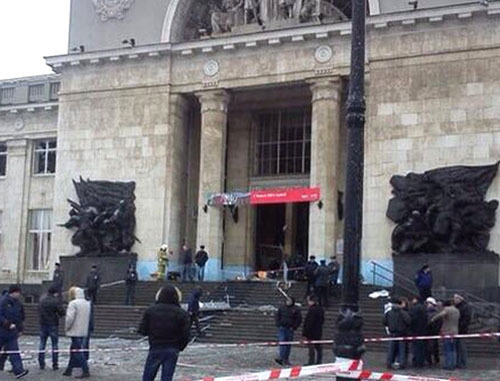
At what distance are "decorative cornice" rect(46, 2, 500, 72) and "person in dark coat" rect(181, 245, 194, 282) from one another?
7554mm

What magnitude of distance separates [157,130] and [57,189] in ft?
17.0

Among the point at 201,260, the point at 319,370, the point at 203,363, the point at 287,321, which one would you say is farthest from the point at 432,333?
the point at 201,260

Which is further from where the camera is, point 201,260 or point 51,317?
point 201,260

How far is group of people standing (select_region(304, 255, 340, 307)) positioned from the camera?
25.6 m

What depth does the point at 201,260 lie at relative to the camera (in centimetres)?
3186

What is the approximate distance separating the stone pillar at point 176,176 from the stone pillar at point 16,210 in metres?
9.78

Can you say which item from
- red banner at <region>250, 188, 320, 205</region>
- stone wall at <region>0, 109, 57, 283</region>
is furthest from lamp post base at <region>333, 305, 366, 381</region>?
stone wall at <region>0, 109, 57, 283</region>

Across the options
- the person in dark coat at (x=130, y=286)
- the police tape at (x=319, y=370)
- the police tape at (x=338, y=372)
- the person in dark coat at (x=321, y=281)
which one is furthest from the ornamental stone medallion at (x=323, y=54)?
the police tape at (x=319, y=370)

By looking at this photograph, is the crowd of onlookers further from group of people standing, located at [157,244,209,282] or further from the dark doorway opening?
the dark doorway opening

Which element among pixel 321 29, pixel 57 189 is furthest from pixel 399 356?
pixel 57 189

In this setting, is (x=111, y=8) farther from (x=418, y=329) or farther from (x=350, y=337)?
(x=350, y=337)

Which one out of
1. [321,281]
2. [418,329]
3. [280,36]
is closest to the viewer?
[418,329]

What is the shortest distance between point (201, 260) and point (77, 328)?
52.3 ft

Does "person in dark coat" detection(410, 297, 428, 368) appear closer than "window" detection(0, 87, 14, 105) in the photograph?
Yes
